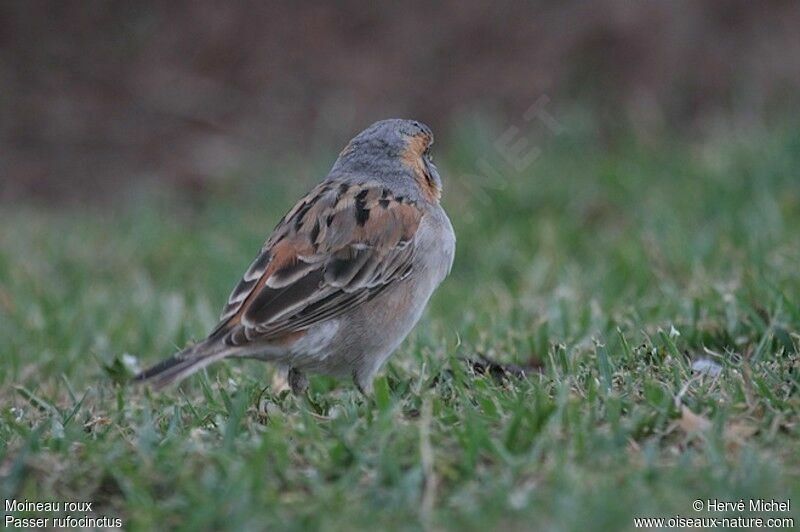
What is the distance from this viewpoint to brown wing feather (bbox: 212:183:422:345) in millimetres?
5695

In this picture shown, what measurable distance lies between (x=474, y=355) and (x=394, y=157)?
1087 mm

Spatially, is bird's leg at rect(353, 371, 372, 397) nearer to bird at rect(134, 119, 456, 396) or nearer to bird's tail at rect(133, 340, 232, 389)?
bird at rect(134, 119, 456, 396)

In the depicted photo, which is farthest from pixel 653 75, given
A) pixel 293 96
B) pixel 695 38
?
pixel 293 96

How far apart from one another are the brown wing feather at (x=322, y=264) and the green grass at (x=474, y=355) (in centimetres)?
34

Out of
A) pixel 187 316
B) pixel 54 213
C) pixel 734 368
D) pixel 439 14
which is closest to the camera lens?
pixel 734 368

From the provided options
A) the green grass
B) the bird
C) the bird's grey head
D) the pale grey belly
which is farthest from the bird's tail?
the bird's grey head

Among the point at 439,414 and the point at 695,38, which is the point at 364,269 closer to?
the point at 439,414

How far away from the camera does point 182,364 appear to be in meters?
5.36

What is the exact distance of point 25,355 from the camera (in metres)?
7.34

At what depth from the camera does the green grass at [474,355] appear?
4289 mm

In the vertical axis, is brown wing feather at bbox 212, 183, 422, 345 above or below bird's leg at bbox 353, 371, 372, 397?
above

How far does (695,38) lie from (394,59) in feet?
9.51

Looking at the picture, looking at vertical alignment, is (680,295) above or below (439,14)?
below

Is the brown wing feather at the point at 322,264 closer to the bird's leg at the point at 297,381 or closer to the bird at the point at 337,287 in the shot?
the bird at the point at 337,287
